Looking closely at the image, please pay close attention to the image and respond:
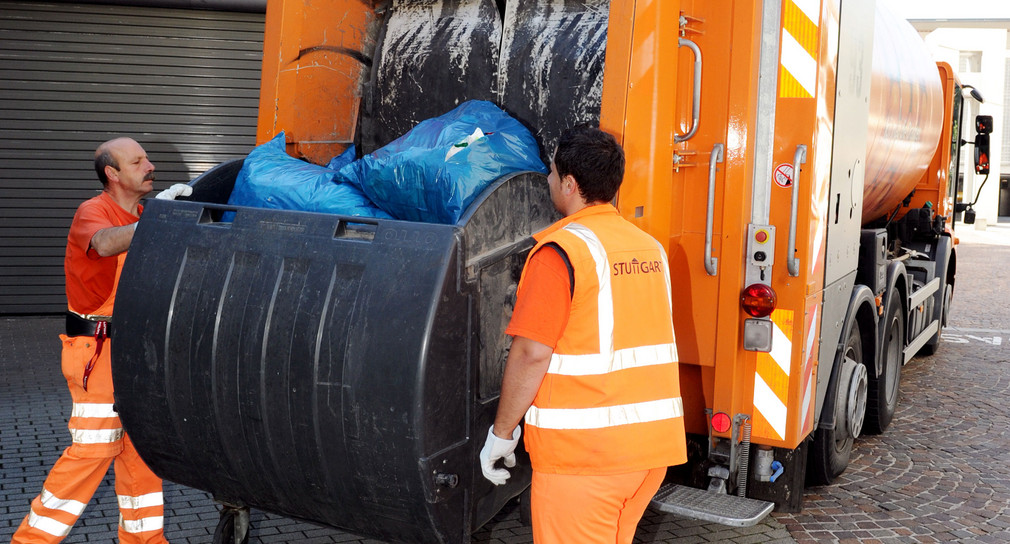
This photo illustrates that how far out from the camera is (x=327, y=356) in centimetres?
244

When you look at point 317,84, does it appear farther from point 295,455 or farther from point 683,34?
point 295,455

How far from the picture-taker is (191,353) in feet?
8.70

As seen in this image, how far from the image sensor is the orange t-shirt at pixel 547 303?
2.35 meters

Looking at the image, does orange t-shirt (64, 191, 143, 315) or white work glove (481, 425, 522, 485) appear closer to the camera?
white work glove (481, 425, 522, 485)

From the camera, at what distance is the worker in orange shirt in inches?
133

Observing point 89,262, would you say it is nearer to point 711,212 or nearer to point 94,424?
point 94,424

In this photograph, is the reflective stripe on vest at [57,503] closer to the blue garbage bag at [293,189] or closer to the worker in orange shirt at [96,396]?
the worker in orange shirt at [96,396]

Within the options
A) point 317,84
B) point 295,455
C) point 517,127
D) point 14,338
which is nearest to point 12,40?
point 14,338

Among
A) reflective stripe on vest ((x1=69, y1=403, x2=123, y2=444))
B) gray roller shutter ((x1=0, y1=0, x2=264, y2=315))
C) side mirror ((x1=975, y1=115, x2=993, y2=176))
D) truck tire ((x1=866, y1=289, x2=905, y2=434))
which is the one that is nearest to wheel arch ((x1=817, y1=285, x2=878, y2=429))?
truck tire ((x1=866, y1=289, x2=905, y2=434))

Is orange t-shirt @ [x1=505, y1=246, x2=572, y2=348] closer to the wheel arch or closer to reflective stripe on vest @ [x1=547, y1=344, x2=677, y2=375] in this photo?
reflective stripe on vest @ [x1=547, y1=344, x2=677, y2=375]

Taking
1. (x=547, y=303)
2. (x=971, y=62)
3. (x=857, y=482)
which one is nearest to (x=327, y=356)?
(x=547, y=303)

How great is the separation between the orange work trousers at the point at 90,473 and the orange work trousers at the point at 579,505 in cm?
168

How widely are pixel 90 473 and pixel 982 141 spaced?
338 inches

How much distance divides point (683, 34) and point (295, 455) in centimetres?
196
